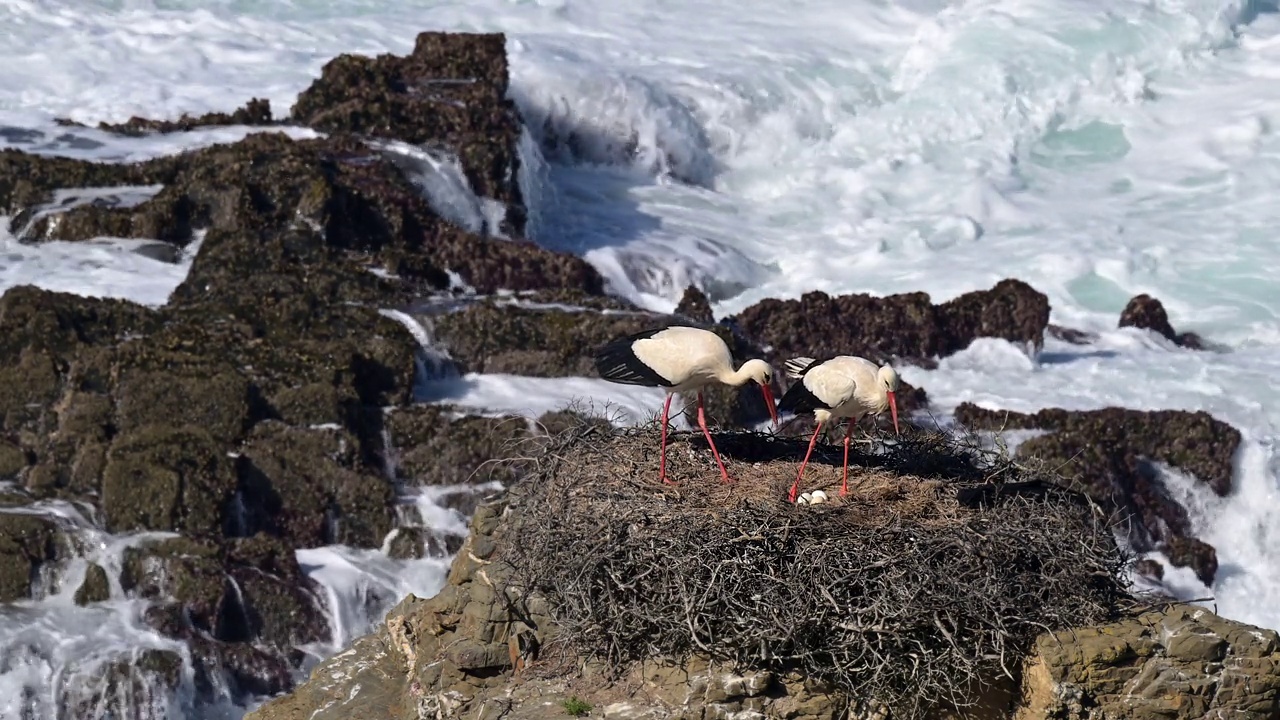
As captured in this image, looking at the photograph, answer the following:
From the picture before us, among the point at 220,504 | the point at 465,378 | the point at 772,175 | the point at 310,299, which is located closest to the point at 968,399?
the point at 465,378

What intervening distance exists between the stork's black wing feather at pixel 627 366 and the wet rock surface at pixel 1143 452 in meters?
10.2

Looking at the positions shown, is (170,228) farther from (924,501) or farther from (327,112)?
(924,501)

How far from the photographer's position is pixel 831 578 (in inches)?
363

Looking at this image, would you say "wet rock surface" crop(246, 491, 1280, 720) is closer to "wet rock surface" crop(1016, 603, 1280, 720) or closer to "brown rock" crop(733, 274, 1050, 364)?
"wet rock surface" crop(1016, 603, 1280, 720)

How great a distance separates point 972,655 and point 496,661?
2503 mm

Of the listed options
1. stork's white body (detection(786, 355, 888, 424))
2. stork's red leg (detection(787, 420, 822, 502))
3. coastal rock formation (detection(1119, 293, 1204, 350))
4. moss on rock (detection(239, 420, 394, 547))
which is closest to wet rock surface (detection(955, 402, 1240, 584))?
coastal rock formation (detection(1119, 293, 1204, 350))

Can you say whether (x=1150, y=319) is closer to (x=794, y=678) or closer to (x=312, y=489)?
(x=312, y=489)

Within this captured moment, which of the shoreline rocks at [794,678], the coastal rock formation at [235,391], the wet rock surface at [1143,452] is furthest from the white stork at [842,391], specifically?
the wet rock surface at [1143,452]

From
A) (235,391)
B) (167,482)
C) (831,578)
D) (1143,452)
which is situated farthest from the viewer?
(1143,452)

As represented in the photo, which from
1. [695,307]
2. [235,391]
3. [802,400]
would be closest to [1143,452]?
[695,307]

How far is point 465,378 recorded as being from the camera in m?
21.2

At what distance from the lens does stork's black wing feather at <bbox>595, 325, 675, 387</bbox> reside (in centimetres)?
1120

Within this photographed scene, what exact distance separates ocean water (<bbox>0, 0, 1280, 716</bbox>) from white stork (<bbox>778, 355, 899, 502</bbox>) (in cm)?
863

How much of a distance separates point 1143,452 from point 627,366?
12355mm
